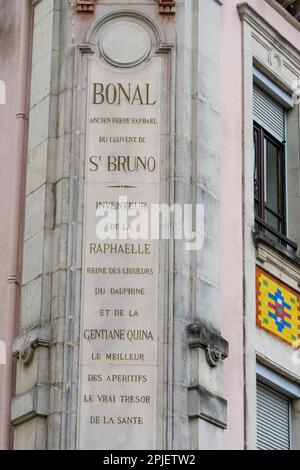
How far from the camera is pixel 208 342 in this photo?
69.9 ft

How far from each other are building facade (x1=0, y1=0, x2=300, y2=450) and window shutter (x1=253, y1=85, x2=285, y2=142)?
1.40 feet

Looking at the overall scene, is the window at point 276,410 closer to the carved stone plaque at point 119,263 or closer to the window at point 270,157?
the window at point 270,157

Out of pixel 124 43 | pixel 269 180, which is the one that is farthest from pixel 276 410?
pixel 124 43

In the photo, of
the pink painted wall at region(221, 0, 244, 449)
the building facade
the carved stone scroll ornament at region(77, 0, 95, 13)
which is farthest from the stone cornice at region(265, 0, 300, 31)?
the carved stone scroll ornament at region(77, 0, 95, 13)

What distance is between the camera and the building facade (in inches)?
823

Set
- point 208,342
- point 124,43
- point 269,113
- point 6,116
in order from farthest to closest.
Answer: point 269,113 < point 6,116 < point 124,43 < point 208,342

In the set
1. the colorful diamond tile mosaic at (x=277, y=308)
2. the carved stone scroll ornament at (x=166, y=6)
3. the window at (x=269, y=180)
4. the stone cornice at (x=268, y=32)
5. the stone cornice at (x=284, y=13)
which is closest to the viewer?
the carved stone scroll ornament at (x=166, y=6)

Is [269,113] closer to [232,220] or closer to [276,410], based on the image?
[232,220]

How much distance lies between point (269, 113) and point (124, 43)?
145 inches

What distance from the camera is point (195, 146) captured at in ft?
74.0

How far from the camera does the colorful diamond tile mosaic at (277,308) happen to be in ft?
77.2

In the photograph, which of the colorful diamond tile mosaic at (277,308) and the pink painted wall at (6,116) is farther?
the colorful diamond tile mosaic at (277,308)

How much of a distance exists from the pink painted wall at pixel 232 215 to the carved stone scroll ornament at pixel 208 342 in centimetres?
61

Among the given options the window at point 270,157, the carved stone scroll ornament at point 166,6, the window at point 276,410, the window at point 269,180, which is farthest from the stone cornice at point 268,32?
the window at point 276,410
